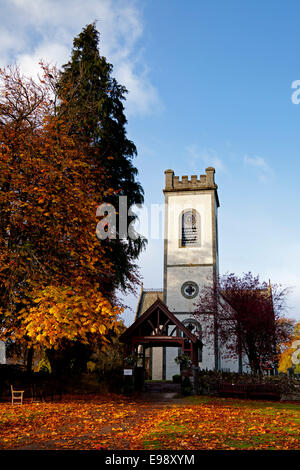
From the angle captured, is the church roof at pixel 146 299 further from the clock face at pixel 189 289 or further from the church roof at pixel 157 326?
the church roof at pixel 157 326

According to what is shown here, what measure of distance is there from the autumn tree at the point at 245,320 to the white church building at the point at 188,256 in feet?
4.78

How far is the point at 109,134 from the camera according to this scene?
21.5 meters

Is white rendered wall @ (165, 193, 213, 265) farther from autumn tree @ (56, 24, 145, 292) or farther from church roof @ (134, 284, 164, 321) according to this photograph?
autumn tree @ (56, 24, 145, 292)

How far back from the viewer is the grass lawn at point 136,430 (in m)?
7.46

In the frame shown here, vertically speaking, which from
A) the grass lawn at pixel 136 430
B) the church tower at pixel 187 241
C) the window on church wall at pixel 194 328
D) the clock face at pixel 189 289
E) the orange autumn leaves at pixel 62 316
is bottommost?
the grass lawn at pixel 136 430

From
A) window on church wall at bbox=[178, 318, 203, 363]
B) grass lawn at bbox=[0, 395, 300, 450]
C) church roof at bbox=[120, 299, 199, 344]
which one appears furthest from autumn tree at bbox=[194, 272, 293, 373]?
grass lawn at bbox=[0, 395, 300, 450]

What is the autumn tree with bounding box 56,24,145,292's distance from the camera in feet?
65.9

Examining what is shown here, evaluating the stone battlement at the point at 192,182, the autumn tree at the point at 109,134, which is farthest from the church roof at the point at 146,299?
the autumn tree at the point at 109,134

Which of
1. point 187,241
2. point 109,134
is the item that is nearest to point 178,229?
point 187,241

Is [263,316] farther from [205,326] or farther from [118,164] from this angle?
[118,164]

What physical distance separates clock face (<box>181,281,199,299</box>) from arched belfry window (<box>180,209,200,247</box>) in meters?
3.66

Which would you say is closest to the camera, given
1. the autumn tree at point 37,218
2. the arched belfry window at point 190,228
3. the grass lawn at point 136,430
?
the grass lawn at point 136,430

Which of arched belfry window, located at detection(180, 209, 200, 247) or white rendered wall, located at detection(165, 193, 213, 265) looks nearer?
white rendered wall, located at detection(165, 193, 213, 265)

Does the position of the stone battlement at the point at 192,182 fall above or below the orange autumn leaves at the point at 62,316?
above
